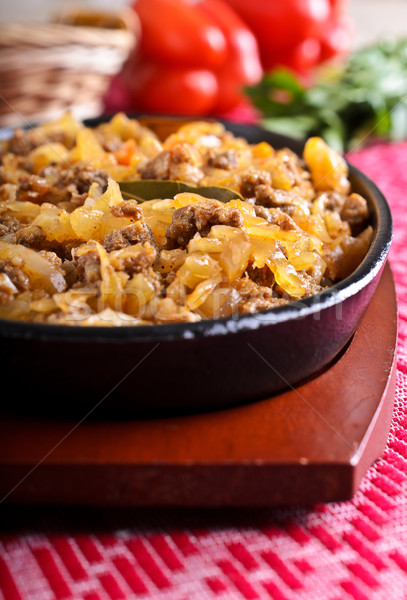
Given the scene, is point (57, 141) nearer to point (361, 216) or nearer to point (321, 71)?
point (361, 216)

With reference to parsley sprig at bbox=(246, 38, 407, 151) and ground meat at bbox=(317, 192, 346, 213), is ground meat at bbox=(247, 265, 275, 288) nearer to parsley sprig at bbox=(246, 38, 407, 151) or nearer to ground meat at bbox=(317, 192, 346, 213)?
ground meat at bbox=(317, 192, 346, 213)

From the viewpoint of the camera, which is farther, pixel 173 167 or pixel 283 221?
pixel 173 167

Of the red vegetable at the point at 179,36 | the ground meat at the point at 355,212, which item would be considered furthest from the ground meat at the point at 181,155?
the red vegetable at the point at 179,36

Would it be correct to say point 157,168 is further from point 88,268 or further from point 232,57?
point 232,57

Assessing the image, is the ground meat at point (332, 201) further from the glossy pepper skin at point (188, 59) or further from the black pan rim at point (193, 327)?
the glossy pepper skin at point (188, 59)

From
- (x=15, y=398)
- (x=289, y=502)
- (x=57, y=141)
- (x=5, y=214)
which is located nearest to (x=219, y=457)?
(x=289, y=502)

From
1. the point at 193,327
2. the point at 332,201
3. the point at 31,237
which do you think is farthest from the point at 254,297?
the point at 332,201

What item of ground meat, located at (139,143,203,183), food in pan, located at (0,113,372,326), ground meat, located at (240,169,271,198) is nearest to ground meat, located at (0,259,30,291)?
food in pan, located at (0,113,372,326)
